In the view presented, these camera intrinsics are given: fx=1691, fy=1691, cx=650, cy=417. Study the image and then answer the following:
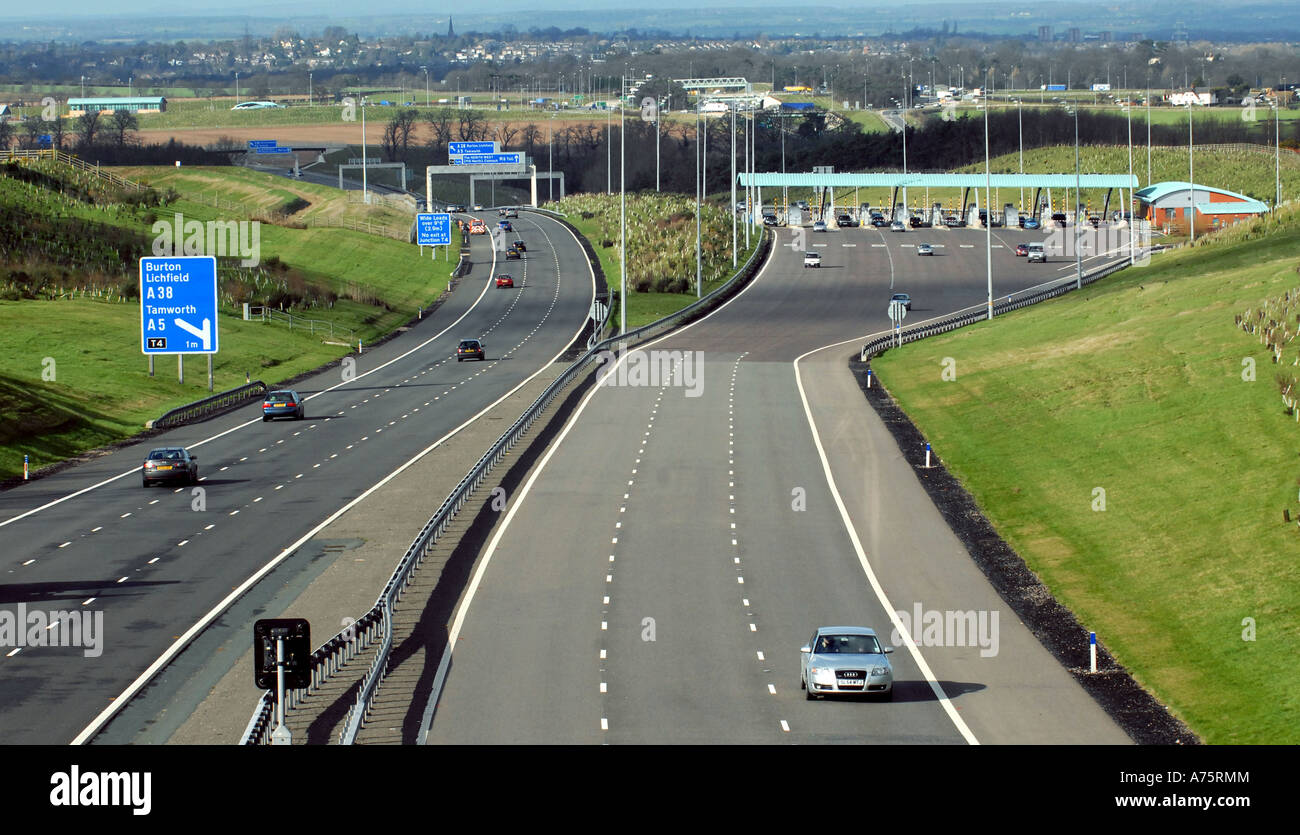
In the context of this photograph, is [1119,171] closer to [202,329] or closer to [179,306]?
[202,329]

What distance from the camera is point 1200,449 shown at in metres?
Result: 46.2

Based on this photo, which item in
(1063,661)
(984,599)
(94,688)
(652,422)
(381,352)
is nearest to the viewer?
(94,688)

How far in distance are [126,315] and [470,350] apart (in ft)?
63.4

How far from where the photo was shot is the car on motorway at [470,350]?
84.9 metres

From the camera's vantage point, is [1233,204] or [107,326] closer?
[107,326]

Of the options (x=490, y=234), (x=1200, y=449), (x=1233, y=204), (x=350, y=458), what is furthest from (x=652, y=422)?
(x=490, y=234)

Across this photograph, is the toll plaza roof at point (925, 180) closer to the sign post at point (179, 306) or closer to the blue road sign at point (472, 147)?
the blue road sign at point (472, 147)

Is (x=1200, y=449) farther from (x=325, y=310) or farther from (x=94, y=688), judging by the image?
(x=325, y=310)

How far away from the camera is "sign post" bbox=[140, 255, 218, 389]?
68.4m

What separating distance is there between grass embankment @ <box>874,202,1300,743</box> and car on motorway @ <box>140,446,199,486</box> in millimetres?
23138

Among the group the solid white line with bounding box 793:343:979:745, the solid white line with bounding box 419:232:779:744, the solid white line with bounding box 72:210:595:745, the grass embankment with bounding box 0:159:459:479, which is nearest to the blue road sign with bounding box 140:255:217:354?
the grass embankment with bounding box 0:159:459:479
